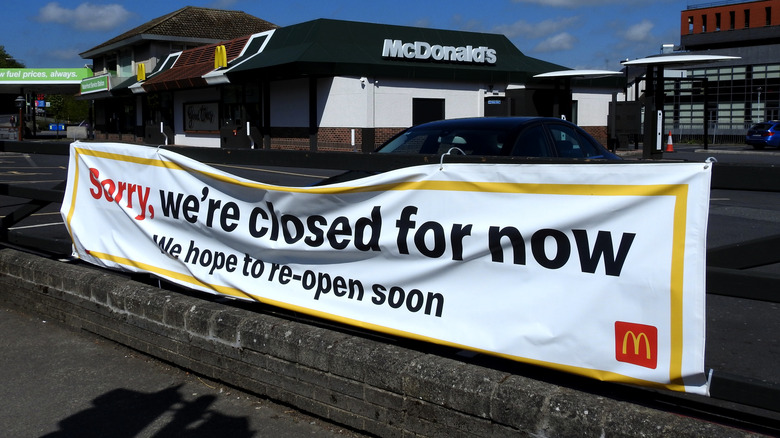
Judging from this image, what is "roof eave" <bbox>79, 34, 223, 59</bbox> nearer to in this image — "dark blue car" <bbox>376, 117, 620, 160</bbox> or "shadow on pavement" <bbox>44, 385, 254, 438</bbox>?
"dark blue car" <bbox>376, 117, 620, 160</bbox>

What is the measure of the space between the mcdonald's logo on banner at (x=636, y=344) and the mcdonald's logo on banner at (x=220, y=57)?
120 feet

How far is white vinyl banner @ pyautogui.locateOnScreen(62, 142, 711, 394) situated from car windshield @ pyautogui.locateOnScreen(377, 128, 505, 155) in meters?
2.92

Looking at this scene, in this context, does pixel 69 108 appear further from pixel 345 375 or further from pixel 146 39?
pixel 345 375

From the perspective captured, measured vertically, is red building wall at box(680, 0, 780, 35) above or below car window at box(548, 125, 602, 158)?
above

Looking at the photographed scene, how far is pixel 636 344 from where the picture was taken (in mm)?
3098

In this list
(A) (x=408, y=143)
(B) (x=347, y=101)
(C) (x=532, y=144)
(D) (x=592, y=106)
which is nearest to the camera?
(C) (x=532, y=144)

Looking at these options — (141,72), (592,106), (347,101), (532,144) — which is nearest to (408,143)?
(532,144)

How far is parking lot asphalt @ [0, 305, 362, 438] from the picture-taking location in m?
4.18

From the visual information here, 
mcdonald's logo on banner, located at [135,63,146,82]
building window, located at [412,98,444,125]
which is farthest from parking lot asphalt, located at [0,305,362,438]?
mcdonald's logo on banner, located at [135,63,146,82]

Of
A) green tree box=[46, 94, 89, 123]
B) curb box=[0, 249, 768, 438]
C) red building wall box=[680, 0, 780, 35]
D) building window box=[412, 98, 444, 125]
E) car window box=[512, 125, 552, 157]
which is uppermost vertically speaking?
red building wall box=[680, 0, 780, 35]

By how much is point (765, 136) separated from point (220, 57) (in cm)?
2876

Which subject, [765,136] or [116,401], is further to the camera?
[765,136]

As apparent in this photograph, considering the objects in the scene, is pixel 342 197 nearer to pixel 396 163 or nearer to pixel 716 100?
pixel 396 163

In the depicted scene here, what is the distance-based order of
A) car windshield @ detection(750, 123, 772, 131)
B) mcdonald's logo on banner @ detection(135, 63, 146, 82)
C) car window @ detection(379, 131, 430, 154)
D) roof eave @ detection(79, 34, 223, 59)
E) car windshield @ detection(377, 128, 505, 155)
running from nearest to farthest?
1. car windshield @ detection(377, 128, 505, 155)
2. car window @ detection(379, 131, 430, 154)
3. car windshield @ detection(750, 123, 772, 131)
4. mcdonald's logo on banner @ detection(135, 63, 146, 82)
5. roof eave @ detection(79, 34, 223, 59)
